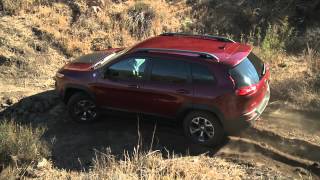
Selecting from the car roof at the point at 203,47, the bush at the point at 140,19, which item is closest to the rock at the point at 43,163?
the car roof at the point at 203,47

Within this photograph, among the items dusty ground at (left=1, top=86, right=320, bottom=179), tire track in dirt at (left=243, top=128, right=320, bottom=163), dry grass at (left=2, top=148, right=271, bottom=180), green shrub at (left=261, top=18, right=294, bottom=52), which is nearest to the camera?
dry grass at (left=2, top=148, right=271, bottom=180)

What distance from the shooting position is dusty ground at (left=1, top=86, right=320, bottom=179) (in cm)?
891

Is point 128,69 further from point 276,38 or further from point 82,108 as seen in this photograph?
point 276,38

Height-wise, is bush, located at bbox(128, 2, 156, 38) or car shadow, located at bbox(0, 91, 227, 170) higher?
bush, located at bbox(128, 2, 156, 38)

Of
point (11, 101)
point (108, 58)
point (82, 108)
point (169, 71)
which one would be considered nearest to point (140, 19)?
point (108, 58)

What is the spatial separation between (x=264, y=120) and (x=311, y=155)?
1.50 metres

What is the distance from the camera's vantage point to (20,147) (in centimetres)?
901

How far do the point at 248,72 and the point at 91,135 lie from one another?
3259mm

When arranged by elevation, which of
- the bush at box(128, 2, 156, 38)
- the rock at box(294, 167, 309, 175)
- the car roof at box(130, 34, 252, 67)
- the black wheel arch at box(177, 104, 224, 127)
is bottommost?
the rock at box(294, 167, 309, 175)

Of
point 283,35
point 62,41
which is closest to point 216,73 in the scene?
point 283,35

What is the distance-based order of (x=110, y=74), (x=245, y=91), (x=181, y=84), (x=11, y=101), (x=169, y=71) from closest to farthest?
(x=245, y=91) < (x=181, y=84) < (x=169, y=71) < (x=110, y=74) < (x=11, y=101)

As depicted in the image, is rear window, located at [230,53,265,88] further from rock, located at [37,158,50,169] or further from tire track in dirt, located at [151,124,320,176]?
rock, located at [37,158,50,169]

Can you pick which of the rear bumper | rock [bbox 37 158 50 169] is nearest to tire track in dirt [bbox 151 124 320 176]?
the rear bumper

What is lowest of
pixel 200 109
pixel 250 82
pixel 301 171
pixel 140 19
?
pixel 301 171
